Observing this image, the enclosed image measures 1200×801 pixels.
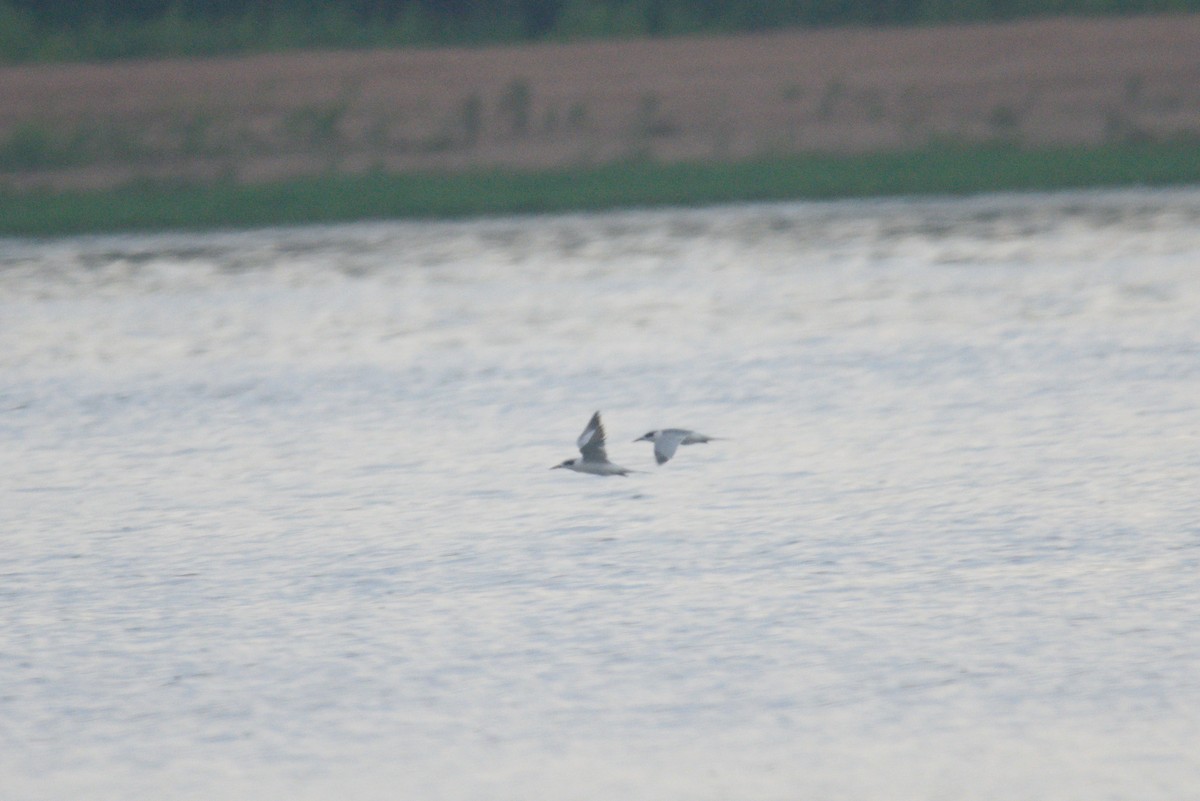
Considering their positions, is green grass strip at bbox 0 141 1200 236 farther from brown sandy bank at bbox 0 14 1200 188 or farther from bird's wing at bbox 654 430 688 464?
bird's wing at bbox 654 430 688 464

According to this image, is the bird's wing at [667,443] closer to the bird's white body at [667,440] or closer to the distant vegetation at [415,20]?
the bird's white body at [667,440]

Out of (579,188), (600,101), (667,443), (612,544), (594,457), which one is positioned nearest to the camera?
(612,544)

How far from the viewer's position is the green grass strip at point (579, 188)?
22.2m

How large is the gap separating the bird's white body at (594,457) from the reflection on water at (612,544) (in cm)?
21

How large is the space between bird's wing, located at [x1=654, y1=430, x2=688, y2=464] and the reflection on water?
8.6 inches

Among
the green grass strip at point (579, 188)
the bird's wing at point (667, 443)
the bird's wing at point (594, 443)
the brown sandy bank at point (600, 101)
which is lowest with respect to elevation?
the bird's wing at point (667, 443)

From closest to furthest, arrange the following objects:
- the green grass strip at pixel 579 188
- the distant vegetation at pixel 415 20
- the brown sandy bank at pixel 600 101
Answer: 1. the green grass strip at pixel 579 188
2. the brown sandy bank at pixel 600 101
3. the distant vegetation at pixel 415 20

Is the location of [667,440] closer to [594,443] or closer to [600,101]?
[594,443]

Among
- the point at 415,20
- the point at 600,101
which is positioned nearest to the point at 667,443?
the point at 600,101

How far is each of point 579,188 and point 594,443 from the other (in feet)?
43.7

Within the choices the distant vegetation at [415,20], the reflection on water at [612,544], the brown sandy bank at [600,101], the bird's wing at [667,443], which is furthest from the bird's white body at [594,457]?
the distant vegetation at [415,20]

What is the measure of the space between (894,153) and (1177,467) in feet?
46.3

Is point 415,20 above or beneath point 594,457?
above

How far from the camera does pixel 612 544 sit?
8992 mm
